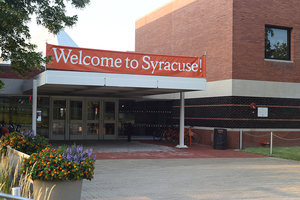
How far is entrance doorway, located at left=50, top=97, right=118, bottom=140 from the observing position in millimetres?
22153

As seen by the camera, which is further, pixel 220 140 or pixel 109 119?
pixel 109 119

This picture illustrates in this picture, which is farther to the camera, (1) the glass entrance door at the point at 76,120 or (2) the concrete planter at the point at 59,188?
(1) the glass entrance door at the point at 76,120

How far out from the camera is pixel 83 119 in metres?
22.7

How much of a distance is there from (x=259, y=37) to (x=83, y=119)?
39.9ft

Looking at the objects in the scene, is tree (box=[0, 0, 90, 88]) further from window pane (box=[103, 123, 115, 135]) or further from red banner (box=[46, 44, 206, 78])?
window pane (box=[103, 123, 115, 135])

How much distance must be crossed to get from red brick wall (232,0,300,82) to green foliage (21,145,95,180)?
13793 mm

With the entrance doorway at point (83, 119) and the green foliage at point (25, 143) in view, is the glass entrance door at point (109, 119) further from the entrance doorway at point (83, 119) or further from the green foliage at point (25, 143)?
the green foliage at point (25, 143)

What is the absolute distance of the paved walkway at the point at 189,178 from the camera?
7887mm

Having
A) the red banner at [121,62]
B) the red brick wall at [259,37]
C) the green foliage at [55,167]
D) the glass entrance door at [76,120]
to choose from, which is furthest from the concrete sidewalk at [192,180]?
the glass entrance door at [76,120]

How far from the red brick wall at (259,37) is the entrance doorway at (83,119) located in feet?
30.3

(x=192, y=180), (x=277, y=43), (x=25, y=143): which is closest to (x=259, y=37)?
(x=277, y=43)

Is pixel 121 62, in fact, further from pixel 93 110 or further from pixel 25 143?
pixel 93 110

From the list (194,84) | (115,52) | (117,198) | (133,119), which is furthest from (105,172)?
(133,119)

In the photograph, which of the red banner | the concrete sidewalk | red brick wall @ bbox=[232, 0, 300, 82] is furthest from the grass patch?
the red banner
